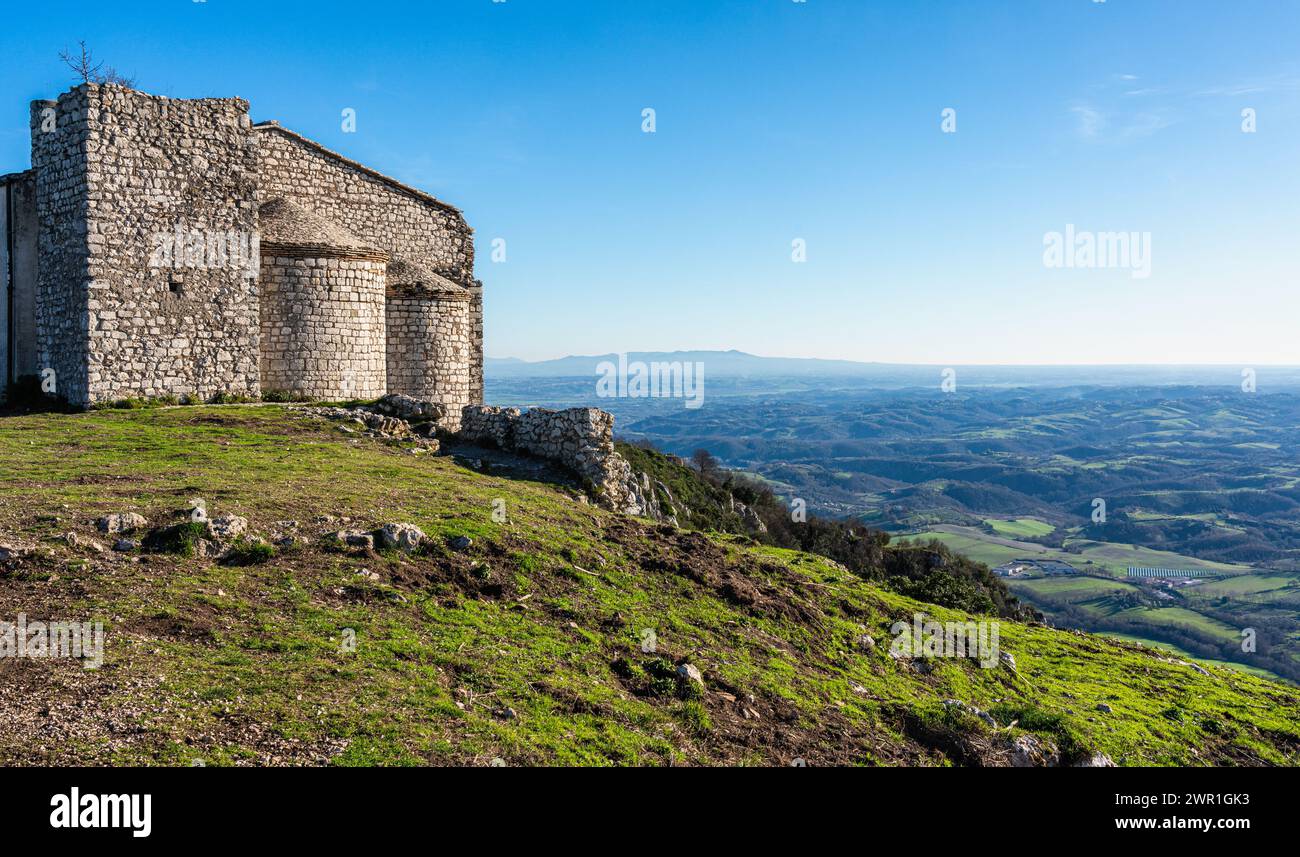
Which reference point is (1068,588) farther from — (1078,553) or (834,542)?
(834,542)

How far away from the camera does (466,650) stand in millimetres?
10234

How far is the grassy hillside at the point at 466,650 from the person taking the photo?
7.73 metres

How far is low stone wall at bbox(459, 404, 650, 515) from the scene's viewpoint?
20.9 metres

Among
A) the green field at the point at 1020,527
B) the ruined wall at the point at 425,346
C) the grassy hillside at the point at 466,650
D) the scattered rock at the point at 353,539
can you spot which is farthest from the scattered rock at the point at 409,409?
the green field at the point at 1020,527

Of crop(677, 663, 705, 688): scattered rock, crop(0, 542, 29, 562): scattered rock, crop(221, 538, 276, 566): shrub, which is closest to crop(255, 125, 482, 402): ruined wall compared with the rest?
crop(221, 538, 276, 566): shrub

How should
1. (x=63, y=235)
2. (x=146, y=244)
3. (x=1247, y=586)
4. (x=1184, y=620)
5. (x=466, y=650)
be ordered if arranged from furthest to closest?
(x=1247, y=586) < (x=1184, y=620) < (x=146, y=244) < (x=63, y=235) < (x=466, y=650)

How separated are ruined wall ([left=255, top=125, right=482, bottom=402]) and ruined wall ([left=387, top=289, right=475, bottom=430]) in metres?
2.95

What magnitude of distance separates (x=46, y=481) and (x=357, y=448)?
6.77 meters

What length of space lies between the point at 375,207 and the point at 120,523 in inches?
841

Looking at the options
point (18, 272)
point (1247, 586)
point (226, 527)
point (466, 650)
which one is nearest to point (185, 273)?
point (18, 272)

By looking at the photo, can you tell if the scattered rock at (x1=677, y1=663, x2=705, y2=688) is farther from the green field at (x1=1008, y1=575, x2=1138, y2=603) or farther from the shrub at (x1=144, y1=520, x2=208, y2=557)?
the green field at (x1=1008, y1=575, x2=1138, y2=603)
